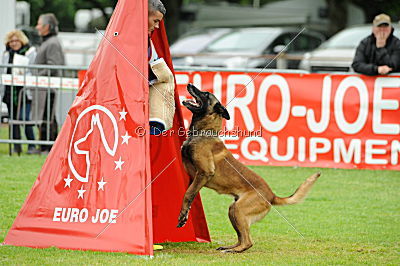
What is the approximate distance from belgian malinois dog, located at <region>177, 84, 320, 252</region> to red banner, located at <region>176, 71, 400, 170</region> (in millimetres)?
4841

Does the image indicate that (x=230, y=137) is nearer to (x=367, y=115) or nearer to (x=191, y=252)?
A: (x=367, y=115)

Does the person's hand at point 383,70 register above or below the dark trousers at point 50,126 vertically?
above

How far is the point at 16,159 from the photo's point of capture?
12070 millimetres

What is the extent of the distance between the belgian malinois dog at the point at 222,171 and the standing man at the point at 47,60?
634cm

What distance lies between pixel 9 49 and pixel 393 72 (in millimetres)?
6418

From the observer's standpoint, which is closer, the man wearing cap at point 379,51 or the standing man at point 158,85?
the standing man at point 158,85

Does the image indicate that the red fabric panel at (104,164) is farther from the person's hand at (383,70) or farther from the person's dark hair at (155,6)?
the person's hand at (383,70)

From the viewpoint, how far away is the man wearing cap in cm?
1165

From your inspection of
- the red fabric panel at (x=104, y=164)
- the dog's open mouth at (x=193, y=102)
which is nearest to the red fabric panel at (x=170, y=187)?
the dog's open mouth at (x=193, y=102)

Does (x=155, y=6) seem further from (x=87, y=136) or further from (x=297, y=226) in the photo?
(x=297, y=226)

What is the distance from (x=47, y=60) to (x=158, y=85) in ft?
22.6

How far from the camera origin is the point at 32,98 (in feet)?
40.9

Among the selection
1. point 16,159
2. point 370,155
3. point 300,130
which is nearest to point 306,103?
point 300,130

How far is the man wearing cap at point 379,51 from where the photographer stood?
1165 centimetres
